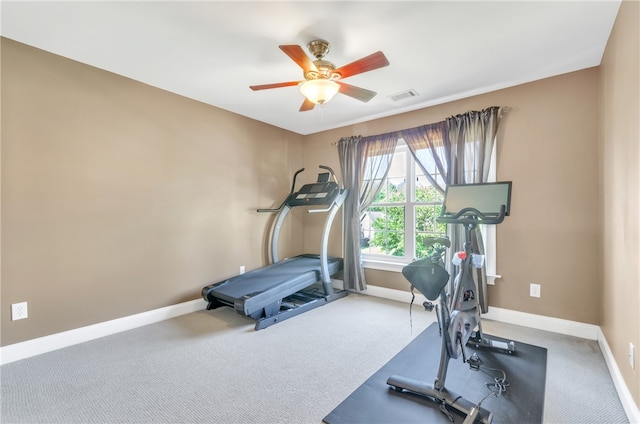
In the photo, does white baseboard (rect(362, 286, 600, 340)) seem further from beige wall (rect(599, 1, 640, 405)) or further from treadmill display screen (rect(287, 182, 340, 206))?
treadmill display screen (rect(287, 182, 340, 206))

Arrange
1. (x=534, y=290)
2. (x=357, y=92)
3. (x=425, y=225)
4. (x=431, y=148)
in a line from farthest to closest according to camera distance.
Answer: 1. (x=425, y=225)
2. (x=431, y=148)
3. (x=534, y=290)
4. (x=357, y=92)

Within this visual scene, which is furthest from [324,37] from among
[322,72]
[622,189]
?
[622,189]

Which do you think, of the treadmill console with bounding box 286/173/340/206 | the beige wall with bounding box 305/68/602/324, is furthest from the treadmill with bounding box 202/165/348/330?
the beige wall with bounding box 305/68/602/324

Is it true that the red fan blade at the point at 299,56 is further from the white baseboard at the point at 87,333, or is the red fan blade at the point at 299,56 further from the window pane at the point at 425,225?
the white baseboard at the point at 87,333

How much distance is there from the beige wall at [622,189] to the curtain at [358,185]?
221 centimetres

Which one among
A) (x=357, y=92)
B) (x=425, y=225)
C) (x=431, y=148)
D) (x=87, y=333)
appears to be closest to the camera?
(x=357, y=92)

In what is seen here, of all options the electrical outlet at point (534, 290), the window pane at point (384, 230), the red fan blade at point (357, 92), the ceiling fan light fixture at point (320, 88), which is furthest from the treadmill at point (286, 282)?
the electrical outlet at point (534, 290)

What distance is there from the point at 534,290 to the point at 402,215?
1.68m

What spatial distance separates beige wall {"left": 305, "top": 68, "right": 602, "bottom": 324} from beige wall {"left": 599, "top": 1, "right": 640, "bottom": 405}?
9.0 inches

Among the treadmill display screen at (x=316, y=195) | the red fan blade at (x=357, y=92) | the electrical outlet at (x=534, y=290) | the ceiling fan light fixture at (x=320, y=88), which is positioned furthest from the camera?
the treadmill display screen at (x=316, y=195)

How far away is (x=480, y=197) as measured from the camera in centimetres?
254

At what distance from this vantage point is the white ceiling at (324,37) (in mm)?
1988

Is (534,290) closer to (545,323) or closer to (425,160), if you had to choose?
(545,323)

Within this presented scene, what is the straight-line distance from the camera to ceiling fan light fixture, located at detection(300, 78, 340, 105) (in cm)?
230
